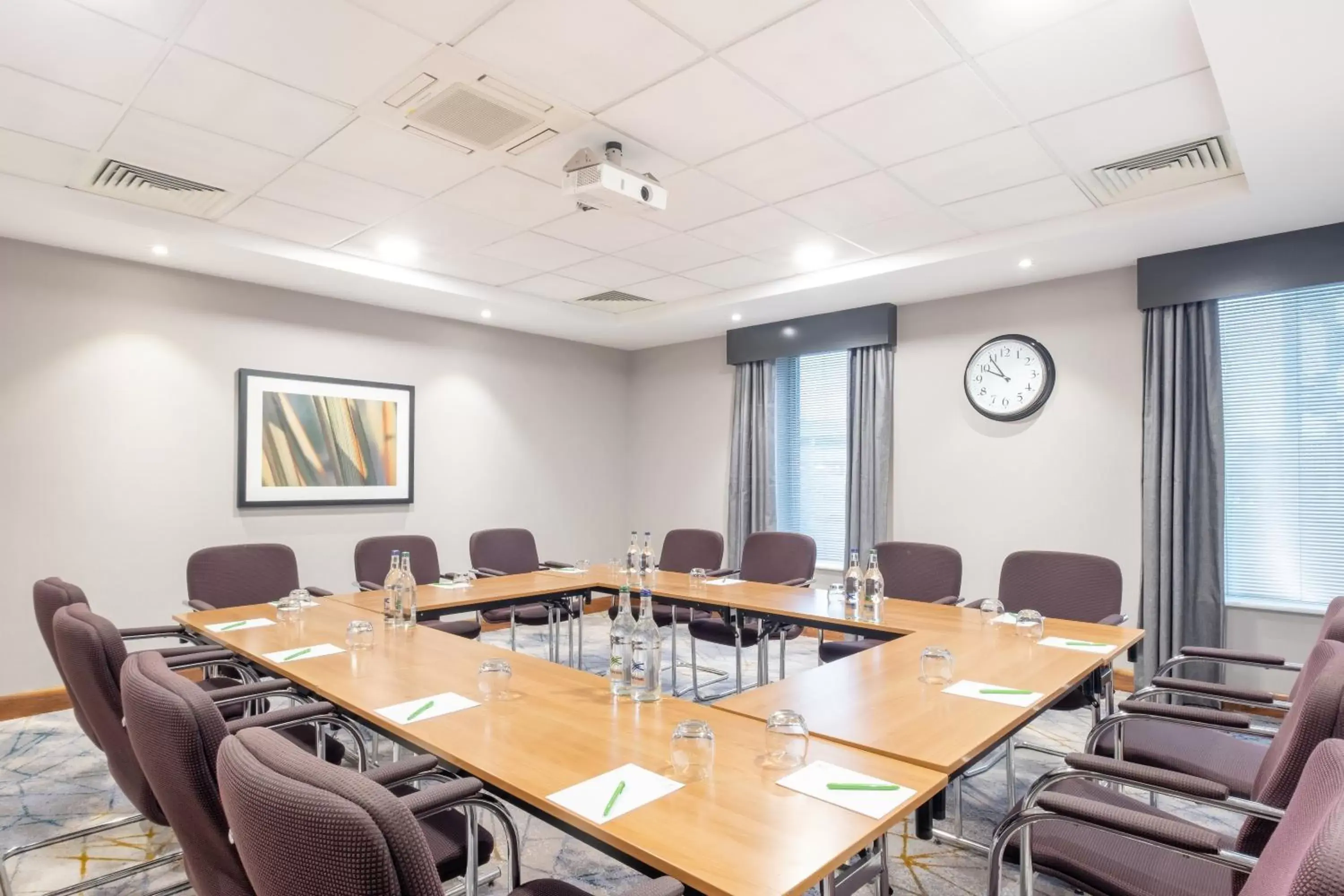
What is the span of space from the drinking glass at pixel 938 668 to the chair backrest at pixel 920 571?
198 centimetres

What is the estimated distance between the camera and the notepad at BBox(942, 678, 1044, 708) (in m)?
2.04

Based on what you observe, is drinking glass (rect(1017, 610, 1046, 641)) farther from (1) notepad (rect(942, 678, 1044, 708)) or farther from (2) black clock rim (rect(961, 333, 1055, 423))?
(2) black clock rim (rect(961, 333, 1055, 423))

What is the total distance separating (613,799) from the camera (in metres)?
1.42

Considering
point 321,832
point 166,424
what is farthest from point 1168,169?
point 166,424

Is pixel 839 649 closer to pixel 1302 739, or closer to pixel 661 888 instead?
pixel 1302 739

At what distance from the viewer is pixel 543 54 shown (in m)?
2.62

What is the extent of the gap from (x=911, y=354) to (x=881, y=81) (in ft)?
10.9

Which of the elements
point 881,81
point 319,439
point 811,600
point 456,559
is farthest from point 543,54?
point 456,559

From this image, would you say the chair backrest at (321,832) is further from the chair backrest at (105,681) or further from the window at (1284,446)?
the window at (1284,446)

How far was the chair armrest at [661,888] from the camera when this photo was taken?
3.61 ft

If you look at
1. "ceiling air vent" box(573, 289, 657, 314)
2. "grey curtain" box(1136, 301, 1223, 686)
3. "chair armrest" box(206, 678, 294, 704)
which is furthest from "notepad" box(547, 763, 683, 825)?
"ceiling air vent" box(573, 289, 657, 314)

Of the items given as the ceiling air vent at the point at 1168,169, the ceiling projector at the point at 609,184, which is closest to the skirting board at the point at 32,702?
the ceiling projector at the point at 609,184

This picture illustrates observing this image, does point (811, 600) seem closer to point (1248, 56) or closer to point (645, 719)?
point (645, 719)

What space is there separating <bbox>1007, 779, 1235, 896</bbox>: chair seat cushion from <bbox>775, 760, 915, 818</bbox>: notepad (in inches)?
18.1
